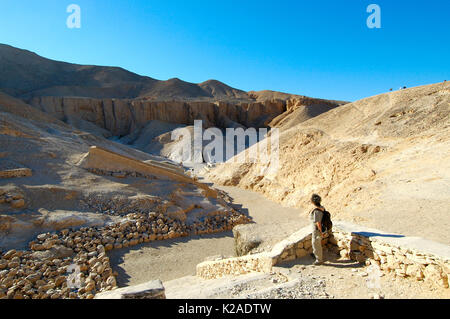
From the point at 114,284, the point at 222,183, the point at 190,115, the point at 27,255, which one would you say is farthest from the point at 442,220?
the point at 190,115

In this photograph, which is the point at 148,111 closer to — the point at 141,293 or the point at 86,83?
the point at 86,83

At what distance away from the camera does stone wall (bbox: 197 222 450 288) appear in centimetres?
283

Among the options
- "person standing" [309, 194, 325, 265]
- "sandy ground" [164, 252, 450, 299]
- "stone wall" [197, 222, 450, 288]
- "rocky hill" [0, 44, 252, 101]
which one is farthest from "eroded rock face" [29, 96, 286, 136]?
"sandy ground" [164, 252, 450, 299]

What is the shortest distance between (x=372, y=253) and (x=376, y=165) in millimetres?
7557

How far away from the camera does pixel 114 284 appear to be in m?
5.35

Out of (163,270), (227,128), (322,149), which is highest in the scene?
(227,128)

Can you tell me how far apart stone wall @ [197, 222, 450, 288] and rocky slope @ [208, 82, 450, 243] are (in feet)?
7.68

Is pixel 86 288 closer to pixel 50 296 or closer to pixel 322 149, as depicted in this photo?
pixel 50 296

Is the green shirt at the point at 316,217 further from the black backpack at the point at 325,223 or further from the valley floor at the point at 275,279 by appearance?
the valley floor at the point at 275,279

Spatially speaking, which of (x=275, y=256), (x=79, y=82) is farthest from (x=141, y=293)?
(x=79, y=82)

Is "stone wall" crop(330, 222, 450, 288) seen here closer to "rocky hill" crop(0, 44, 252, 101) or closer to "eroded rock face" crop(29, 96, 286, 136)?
"eroded rock face" crop(29, 96, 286, 136)

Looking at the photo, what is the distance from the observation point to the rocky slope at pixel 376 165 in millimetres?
6641

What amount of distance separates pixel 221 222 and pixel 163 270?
3327 millimetres

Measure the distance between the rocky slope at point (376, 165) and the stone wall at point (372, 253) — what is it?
2339mm
